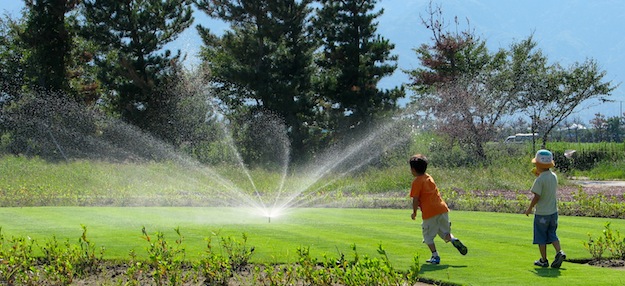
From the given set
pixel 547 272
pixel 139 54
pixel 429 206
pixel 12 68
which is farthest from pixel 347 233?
pixel 12 68

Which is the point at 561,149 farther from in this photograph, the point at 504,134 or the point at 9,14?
the point at 9,14

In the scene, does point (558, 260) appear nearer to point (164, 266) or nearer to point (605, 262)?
point (605, 262)

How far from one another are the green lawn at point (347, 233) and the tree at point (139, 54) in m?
19.2

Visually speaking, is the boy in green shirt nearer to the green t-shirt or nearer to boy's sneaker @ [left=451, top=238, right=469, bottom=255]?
the green t-shirt

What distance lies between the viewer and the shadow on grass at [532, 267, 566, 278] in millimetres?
7914

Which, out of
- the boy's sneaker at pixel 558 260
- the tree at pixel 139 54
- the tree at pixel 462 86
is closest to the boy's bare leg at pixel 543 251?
the boy's sneaker at pixel 558 260

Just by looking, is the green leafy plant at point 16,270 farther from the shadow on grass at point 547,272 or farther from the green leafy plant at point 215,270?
the shadow on grass at point 547,272

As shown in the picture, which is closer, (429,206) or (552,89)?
(429,206)

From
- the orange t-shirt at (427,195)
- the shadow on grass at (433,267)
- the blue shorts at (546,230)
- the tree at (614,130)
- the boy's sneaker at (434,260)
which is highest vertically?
the tree at (614,130)

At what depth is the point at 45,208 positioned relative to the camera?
49.0 feet

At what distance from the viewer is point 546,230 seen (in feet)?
28.0

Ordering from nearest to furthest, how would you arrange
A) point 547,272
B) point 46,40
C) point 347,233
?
point 547,272 < point 347,233 < point 46,40

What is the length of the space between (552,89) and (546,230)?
25309 mm

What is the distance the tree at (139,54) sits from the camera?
33.3m
